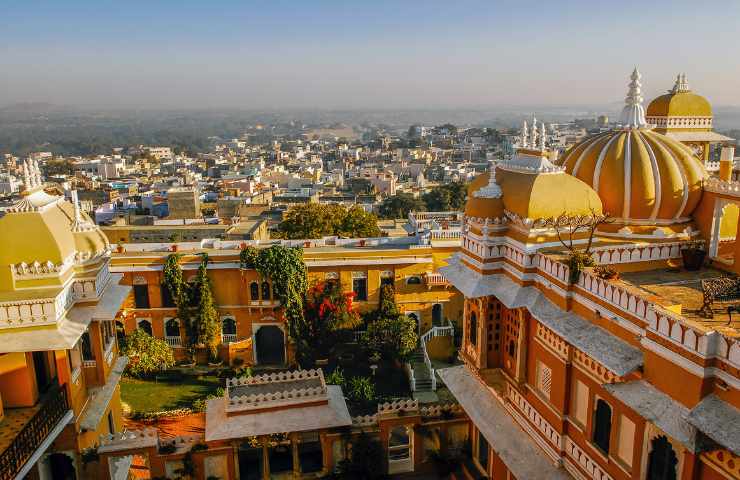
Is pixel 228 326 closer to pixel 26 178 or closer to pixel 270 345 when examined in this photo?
pixel 270 345

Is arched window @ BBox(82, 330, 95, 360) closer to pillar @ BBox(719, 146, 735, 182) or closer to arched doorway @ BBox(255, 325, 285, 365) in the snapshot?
arched doorway @ BBox(255, 325, 285, 365)

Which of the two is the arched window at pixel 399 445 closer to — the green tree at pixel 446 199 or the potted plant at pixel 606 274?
the potted plant at pixel 606 274

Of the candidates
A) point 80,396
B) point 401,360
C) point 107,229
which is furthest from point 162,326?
point 107,229

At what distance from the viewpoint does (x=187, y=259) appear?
75.8 feet

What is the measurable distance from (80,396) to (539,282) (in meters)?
10.0

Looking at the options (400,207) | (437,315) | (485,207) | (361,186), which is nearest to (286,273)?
(437,315)

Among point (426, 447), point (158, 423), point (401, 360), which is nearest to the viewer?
point (426, 447)

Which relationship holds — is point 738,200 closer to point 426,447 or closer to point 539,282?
point 539,282

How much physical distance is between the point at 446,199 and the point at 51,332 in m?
52.4

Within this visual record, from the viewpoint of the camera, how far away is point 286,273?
22922 mm

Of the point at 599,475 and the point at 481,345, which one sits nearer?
the point at 599,475

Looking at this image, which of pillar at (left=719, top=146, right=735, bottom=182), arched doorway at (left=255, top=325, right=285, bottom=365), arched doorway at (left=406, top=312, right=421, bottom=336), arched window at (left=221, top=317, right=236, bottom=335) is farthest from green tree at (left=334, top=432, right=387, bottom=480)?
pillar at (left=719, top=146, right=735, bottom=182)

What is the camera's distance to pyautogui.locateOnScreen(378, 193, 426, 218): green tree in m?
56.7

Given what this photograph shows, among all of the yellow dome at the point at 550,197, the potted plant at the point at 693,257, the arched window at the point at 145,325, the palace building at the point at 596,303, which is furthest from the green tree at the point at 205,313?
the potted plant at the point at 693,257
